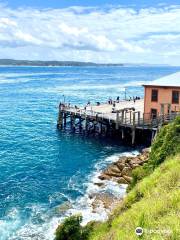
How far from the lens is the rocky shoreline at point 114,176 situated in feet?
104

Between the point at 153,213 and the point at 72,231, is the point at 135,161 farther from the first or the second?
the point at 153,213

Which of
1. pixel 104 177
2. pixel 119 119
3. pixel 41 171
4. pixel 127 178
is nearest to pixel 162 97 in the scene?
Answer: pixel 119 119

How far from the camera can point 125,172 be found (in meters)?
37.6

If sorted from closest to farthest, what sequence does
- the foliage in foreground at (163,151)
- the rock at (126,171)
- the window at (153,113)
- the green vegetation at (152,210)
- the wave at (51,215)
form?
the green vegetation at (152,210), the wave at (51,215), the foliage in foreground at (163,151), the rock at (126,171), the window at (153,113)

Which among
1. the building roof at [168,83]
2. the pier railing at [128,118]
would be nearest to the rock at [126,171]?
the pier railing at [128,118]

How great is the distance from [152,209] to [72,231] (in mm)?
7393

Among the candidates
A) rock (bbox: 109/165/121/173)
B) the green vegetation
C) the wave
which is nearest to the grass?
the green vegetation

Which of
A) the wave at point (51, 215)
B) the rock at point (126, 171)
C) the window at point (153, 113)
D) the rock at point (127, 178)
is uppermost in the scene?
the window at point (153, 113)

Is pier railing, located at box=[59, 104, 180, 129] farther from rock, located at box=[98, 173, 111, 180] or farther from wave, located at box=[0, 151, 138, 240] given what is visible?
wave, located at box=[0, 151, 138, 240]

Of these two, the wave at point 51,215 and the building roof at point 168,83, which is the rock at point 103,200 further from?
the building roof at point 168,83

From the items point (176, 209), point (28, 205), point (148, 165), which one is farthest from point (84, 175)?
point (176, 209)

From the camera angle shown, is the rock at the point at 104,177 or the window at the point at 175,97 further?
the window at the point at 175,97

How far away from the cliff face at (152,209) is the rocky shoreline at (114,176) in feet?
18.7

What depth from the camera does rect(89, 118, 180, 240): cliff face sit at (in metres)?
13.2
